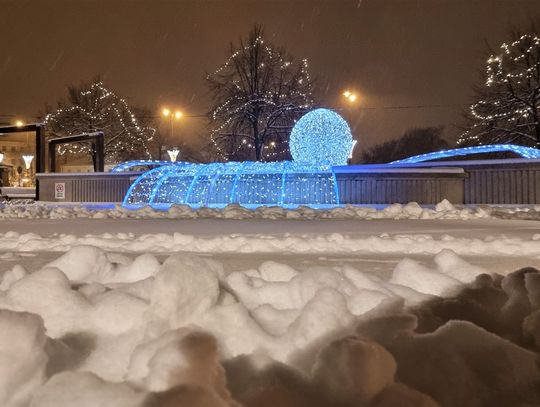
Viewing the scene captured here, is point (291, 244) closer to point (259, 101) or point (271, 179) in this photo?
point (271, 179)

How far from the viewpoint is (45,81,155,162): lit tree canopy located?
154ft

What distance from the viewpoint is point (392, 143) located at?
7888cm

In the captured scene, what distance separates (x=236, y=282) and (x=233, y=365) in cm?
119

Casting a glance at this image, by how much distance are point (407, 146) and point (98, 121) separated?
1761 inches

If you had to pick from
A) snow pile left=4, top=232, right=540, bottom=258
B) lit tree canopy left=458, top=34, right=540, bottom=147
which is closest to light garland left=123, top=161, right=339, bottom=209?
snow pile left=4, top=232, right=540, bottom=258

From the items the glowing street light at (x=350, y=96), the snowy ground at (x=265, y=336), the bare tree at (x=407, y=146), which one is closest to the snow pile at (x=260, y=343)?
the snowy ground at (x=265, y=336)

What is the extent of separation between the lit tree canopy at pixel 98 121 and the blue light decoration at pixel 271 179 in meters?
27.6

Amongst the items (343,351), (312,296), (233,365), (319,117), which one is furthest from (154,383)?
(319,117)

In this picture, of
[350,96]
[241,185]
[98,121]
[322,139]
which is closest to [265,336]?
[241,185]

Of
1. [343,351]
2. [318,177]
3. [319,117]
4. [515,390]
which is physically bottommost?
[515,390]

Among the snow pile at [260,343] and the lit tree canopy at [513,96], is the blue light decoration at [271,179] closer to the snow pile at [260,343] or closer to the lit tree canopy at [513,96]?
the snow pile at [260,343]

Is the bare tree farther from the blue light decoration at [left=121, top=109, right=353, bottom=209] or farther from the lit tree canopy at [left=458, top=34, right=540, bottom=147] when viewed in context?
the blue light decoration at [left=121, top=109, right=353, bottom=209]

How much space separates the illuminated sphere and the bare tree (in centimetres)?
5451

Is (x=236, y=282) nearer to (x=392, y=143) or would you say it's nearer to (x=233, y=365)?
(x=233, y=365)
